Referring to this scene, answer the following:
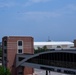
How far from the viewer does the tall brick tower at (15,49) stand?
7431 centimetres

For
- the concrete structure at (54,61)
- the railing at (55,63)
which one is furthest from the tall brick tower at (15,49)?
the railing at (55,63)

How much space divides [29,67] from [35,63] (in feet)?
19.0

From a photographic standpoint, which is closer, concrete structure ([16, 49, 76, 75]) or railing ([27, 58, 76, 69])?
concrete structure ([16, 49, 76, 75])

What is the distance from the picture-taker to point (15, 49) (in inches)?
2950

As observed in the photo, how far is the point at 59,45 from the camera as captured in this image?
156375 millimetres

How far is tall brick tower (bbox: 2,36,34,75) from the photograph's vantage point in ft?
244

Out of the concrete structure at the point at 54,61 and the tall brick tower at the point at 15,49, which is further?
the tall brick tower at the point at 15,49

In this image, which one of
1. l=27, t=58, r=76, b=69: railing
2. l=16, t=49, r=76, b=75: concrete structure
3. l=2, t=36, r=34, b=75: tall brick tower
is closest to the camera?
l=16, t=49, r=76, b=75: concrete structure

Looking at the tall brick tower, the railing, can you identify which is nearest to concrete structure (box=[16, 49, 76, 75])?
the railing

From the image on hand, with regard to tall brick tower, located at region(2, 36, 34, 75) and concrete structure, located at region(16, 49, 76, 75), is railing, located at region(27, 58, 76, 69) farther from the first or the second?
tall brick tower, located at region(2, 36, 34, 75)

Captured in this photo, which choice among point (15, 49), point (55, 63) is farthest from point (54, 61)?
point (15, 49)

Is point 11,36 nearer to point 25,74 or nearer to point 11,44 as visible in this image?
point 11,44

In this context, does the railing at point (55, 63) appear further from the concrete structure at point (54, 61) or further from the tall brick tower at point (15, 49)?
the tall brick tower at point (15, 49)

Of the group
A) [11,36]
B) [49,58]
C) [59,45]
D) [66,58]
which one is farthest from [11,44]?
[59,45]
